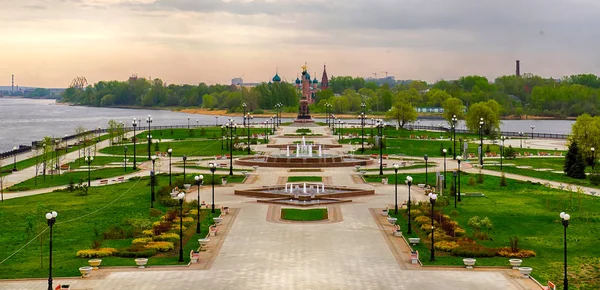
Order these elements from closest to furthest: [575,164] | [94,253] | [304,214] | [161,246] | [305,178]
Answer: [94,253] < [161,246] < [304,214] < [305,178] < [575,164]

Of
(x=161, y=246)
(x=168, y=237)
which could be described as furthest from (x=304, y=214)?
(x=161, y=246)

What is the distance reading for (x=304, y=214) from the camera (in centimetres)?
3762

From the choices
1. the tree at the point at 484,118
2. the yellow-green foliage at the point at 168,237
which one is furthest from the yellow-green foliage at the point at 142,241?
the tree at the point at 484,118

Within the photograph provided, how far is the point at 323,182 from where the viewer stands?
50312mm

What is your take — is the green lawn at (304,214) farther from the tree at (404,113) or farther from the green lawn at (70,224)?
the tree at (404,113)

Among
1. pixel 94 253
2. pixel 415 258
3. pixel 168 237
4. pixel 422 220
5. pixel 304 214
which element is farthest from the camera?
pixel 304 214

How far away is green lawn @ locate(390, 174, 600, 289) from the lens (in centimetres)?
2678

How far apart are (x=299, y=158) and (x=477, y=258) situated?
115 ft

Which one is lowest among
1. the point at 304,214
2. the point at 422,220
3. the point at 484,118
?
the point at 304,214

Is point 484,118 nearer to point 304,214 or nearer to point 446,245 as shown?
point 304,214

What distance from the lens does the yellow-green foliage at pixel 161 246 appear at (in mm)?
29016

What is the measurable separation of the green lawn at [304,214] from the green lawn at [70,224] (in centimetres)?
375

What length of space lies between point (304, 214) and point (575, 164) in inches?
1053

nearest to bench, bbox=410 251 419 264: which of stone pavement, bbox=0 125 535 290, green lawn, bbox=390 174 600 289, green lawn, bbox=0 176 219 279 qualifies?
green lawn, bbox=390 174 600 289
